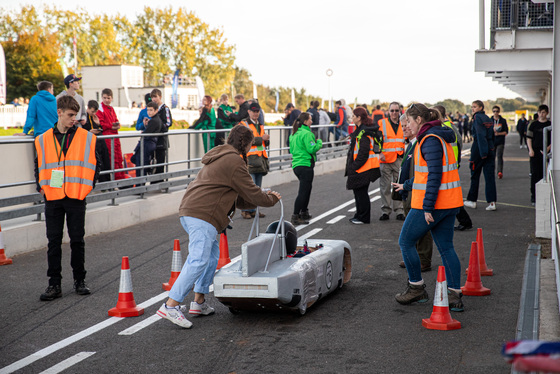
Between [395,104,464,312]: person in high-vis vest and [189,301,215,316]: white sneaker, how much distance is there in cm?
196

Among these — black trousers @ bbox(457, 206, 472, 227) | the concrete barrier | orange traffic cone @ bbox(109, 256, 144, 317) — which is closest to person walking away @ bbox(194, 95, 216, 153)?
the concrete barrier

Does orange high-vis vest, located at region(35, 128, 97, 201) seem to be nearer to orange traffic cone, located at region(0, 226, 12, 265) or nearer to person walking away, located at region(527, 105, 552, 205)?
orange traffic cone, located at region(0, 226, 12, 265)

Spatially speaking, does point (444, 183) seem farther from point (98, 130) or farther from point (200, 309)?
point (98, 130)

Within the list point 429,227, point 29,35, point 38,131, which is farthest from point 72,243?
point 29,35

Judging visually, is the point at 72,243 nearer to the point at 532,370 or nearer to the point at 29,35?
the point at 532,370

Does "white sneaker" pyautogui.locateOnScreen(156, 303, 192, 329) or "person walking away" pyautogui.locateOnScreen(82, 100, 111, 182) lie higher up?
"person walking away" pyautogui.locateOnScreen(82, 100, 111, 182)

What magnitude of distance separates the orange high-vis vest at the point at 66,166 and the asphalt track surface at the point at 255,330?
1.19 m

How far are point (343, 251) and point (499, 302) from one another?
5.76ft

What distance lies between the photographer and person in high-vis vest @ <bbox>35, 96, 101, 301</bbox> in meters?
7.34

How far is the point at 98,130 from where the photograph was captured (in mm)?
13125

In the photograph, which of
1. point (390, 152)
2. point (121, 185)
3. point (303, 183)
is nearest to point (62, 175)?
point (121, 185)

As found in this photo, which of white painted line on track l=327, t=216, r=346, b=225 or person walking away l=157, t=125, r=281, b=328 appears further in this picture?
white painted line on track l=327, t=216, r=346, b=225

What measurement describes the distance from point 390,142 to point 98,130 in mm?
5633

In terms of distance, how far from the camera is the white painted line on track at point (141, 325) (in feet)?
20.4
